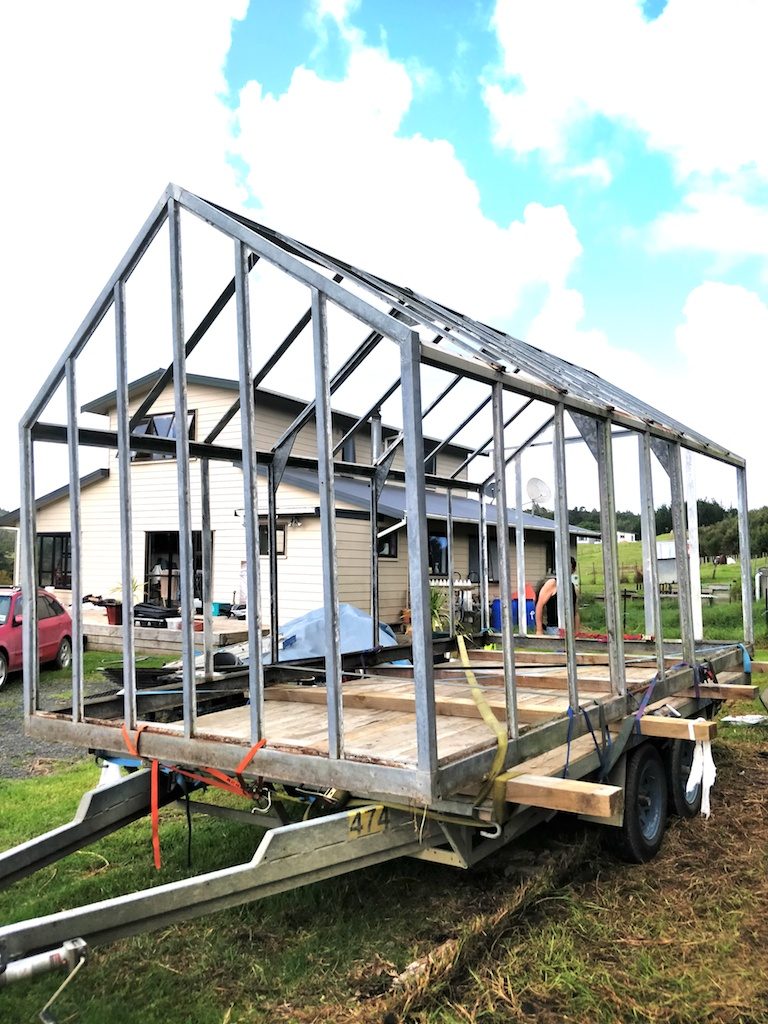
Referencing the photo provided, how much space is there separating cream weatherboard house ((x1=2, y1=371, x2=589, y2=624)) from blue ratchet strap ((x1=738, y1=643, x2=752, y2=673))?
9151 millimetres

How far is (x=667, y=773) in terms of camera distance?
5480 millimetres

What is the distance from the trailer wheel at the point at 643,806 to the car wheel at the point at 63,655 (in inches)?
425

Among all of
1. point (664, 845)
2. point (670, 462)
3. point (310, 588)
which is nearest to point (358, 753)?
point (664, 845)

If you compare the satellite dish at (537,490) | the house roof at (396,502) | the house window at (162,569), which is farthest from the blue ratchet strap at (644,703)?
the house window at (162,569)

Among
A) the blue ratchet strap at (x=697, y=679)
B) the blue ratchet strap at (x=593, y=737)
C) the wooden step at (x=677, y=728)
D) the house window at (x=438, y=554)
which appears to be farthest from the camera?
the house window at (x=438, y=554)

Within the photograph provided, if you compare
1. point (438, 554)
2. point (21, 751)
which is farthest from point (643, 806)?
point (438, 554)

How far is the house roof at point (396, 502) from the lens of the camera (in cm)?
1516

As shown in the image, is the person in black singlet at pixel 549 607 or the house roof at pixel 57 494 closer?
the person in black singlet at pixel 549 607

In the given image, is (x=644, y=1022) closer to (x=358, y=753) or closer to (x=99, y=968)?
(x=358, y=753)

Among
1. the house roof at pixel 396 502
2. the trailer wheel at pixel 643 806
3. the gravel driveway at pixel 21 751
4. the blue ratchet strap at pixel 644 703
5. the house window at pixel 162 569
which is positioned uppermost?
the house roof at pixel 396 502

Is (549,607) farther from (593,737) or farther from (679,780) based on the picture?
(593,737)

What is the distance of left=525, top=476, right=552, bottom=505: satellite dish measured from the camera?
9.52m

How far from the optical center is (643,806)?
5109 millimetres

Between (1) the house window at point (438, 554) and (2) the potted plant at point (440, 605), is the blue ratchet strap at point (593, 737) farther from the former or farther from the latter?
(1) the house window at point (438, 554)
